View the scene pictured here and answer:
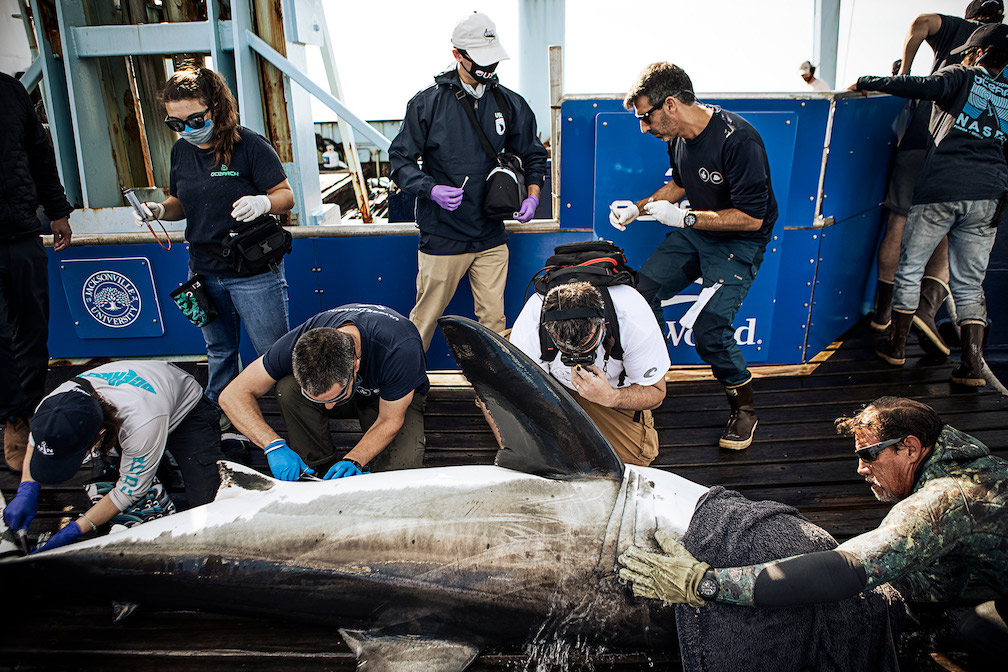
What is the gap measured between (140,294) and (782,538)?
459 centimetres

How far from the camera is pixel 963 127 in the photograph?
13.8 ft

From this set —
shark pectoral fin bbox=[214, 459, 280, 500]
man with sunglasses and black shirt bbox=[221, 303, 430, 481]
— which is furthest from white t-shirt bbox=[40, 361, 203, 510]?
shark pectoral fin bbox=[214, 459, 280, 500]

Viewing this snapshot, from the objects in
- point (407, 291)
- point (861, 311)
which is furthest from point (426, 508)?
point (861, 311)

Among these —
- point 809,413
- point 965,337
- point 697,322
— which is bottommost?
point 809,413

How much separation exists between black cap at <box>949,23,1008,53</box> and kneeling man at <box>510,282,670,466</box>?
2.97 m

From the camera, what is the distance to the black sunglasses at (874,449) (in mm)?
2320

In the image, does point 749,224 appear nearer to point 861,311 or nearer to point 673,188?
point 673,188

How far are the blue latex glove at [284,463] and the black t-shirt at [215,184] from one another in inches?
47.2

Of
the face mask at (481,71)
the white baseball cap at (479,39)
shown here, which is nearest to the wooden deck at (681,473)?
the face mask at (481,71)

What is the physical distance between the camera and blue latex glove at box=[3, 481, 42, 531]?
2.85 metres

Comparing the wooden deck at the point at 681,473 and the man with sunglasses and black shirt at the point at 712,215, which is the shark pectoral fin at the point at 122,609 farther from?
the man with sunglasses and black shirt at the point at 712,215

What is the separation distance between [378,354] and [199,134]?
1.56 metres

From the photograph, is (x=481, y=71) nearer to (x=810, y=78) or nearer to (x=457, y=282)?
(x=457, y=282)

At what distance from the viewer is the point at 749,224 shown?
3.57m
